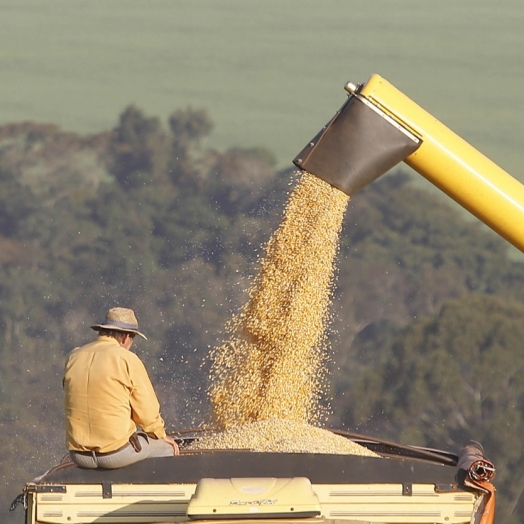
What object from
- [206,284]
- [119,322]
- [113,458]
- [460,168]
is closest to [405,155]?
[460,168]

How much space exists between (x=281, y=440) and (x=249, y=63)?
46457 mm

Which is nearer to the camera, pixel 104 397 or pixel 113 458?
pixel 113 458

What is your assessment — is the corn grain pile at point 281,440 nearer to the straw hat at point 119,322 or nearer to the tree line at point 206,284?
the straw hat at point 119,322

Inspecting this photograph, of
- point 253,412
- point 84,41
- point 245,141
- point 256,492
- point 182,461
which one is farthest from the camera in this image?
point 84,41

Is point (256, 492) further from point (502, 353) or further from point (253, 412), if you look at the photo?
point (502, 353)

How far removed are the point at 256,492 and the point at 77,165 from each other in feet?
131

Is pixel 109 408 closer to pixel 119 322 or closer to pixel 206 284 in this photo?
pixel 119 322

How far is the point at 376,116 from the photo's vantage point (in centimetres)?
609

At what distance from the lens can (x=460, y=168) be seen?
6070mm

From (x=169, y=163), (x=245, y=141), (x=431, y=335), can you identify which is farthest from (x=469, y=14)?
(x=431, y=335)

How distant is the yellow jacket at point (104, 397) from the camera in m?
5.97

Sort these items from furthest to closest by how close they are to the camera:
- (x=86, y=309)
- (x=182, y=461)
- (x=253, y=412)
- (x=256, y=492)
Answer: (x=86, y=309), (x=253, y=412), (x=182, y=461), (x=256, y=492)

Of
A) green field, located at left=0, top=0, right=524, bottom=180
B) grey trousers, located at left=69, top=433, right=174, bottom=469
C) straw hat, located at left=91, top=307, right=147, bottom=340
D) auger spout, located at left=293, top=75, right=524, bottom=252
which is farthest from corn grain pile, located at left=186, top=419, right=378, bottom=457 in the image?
green field, located at left=0, top=0, right=524, bottom=180

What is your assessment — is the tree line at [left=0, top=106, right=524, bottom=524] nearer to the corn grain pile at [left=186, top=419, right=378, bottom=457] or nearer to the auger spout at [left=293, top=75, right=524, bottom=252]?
the corn grain pile at [left=186, top=419, right=378, bottom=457]
